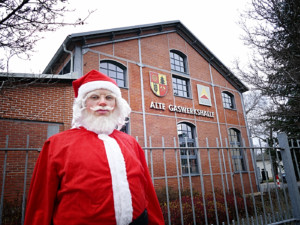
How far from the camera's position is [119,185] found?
1.50m

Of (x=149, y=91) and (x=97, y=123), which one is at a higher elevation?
(x=149, y=91)

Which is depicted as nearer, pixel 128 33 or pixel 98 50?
pixel 98 50

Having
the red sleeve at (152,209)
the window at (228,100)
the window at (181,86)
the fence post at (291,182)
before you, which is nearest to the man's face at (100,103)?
the red sleeve at (152,209)

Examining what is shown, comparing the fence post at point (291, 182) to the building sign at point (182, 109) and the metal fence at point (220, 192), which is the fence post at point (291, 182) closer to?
the metal fence at point (220, 192)

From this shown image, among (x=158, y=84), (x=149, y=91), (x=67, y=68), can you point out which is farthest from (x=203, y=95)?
(x=67, y=68)

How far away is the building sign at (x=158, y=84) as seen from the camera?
1003 cm

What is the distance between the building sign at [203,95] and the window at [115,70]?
4.88m

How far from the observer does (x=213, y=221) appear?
5.55m

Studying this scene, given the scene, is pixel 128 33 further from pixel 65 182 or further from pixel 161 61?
pixel 65 182

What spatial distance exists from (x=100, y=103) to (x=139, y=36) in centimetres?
931

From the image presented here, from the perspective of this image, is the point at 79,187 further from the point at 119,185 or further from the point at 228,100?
the point at 228,100

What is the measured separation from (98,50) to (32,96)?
11.1 feet

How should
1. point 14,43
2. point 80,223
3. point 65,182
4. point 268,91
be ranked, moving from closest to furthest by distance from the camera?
point 80,223 → point 65,182 → point 14,43 → point 268,91

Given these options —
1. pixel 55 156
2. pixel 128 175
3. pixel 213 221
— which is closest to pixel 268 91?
pixel 213 221
